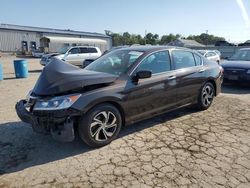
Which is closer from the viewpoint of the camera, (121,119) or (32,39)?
(121,119)

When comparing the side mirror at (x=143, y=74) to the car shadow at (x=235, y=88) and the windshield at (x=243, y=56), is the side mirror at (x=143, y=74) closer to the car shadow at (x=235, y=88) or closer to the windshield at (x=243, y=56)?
the car shadow at (x=235, y=88)

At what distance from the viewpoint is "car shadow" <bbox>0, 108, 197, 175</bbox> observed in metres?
3.61

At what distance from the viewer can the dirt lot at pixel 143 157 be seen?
10.3 feet

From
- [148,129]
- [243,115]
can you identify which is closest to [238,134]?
[243,115]

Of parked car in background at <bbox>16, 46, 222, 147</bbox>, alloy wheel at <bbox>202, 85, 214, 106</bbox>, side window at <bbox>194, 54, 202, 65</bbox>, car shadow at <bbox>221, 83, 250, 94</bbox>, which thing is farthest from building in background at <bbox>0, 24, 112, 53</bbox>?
parked car in background at <bbox>16, 46, 222, 147</bbox>

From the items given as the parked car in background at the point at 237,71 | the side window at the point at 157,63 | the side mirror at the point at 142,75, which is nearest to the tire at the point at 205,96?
the side window at the point at 157,63

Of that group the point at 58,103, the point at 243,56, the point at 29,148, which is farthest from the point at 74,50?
the point at 58,103

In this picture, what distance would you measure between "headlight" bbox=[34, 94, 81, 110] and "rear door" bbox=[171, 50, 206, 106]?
2.43 m

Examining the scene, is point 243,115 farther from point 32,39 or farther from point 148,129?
point 32,39

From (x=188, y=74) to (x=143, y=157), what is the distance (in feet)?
8.05

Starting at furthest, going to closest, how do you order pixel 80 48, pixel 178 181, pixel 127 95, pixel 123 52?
1. pixel 80 48
2. pixel 123 52
3. pixel 127 95
4. pixel 178 181

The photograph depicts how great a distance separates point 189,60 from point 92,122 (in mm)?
2975

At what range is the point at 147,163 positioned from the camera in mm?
3525

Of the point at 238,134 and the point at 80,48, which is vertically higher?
the point at 80,48
